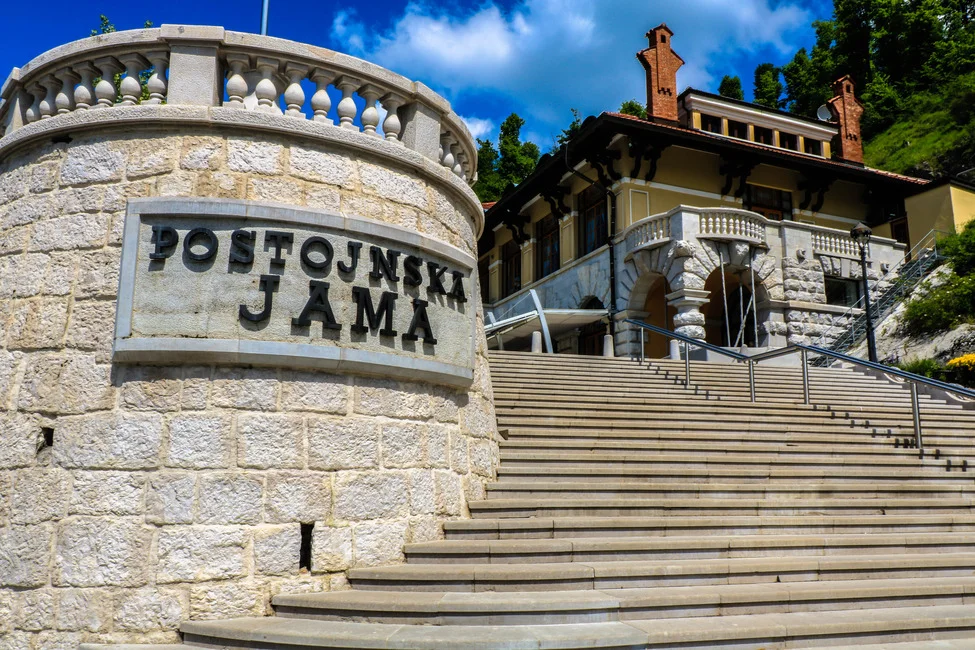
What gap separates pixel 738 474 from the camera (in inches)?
318

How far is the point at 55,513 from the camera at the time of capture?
5.23 meters

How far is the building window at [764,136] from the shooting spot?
2662cm

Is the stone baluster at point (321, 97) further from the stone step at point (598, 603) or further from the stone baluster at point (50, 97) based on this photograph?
the stone step at point (598, 603)

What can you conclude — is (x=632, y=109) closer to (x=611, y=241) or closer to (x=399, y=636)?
(x=611, y=241)

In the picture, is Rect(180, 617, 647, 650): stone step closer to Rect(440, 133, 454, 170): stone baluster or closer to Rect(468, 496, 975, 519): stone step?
Rect(468, 496, 975, 519): stone step

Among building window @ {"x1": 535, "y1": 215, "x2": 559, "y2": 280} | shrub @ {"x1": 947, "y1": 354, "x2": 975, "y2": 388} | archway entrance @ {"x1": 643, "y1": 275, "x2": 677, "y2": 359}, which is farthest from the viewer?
building window @ {"x1": 535, "y1": 215, "x2": 559, "y2": 280}

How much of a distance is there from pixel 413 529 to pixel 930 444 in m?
7.74

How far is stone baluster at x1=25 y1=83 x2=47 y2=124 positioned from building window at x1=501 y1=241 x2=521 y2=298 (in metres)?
23.0

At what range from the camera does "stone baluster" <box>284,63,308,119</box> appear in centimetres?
610

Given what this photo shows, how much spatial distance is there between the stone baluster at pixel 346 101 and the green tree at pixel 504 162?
3245 centimetres

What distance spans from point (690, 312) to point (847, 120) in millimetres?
14269

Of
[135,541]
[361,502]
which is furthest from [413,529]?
[135,541]

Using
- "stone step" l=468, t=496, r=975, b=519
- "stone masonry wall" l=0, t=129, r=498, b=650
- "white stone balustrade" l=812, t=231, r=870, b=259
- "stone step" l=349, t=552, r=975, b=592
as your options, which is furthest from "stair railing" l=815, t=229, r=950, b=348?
"stone masonry wall" l=0, t=129, r=498, b=650

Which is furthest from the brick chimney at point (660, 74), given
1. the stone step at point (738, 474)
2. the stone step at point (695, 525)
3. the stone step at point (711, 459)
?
the stone step at point (695, 525)
